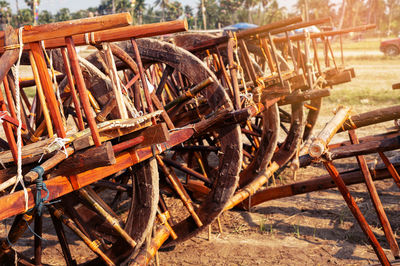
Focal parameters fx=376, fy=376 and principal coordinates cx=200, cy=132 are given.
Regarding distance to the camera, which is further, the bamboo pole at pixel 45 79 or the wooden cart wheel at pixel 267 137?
the wooden cart wheel at pixel 267 137

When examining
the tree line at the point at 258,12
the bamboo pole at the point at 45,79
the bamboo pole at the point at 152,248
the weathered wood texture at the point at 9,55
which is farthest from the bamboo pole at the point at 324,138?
the tree line at the point at 258,12

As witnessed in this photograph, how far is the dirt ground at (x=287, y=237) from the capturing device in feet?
12.0

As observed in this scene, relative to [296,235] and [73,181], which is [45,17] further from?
[73,181]

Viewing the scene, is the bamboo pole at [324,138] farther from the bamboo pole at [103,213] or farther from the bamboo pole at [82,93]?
the bamboo pole at [103,213]

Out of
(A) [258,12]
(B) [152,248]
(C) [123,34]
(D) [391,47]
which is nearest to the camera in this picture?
(C) [123,34]

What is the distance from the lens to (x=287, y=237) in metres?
4.05

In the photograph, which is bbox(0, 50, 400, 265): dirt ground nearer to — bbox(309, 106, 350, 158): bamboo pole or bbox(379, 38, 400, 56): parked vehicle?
bbox(309, 106, 350, 158): bamboo pole

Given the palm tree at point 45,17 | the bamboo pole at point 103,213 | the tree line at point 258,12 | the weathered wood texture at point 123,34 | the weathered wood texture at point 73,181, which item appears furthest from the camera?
the palm tree at point 45,17

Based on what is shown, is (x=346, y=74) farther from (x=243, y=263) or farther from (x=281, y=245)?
(x=243, y=263)

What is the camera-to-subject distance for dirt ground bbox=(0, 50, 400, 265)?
364 centimetres

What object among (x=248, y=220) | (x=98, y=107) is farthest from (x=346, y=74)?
(x=98, y=107)

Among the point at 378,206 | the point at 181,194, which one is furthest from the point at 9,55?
the point at 378,206

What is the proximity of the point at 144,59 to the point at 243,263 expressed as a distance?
2.20m

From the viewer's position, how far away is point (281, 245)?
3885 millimetres
